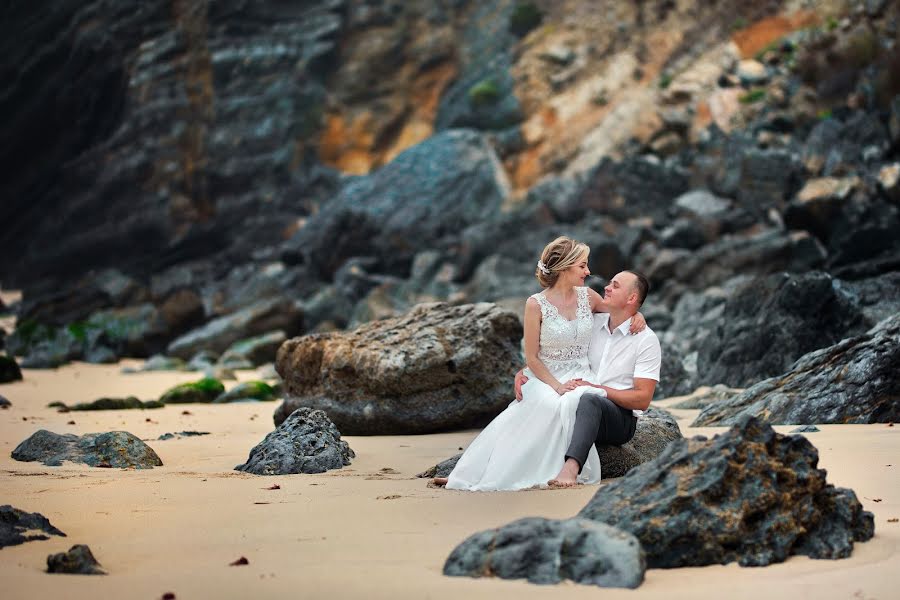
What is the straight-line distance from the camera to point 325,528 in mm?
4152

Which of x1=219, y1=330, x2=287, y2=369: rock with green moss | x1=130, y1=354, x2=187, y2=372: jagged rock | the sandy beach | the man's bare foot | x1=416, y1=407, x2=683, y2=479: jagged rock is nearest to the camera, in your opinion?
the sandy beach

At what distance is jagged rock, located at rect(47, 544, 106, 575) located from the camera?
3.46 m

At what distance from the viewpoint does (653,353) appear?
532cm

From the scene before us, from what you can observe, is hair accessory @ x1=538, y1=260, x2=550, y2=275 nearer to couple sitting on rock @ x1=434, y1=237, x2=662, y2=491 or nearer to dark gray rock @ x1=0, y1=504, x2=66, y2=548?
couple sitting on rock @ x1=434, y1=237, x2=662, y2=491

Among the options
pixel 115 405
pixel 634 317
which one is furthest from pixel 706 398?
pixel 115 405

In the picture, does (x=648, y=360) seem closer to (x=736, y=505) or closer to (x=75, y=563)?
(x=736, y=505)

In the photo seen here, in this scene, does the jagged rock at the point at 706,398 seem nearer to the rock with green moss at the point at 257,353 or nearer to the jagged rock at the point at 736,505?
the jagged rock at the point at 736,505

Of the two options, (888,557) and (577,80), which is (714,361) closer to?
(888,557)

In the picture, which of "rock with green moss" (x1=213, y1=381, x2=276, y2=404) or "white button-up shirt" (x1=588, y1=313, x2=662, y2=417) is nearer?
"white button-up shirt" (x1=588, y1=313, x2=662, y2=417)

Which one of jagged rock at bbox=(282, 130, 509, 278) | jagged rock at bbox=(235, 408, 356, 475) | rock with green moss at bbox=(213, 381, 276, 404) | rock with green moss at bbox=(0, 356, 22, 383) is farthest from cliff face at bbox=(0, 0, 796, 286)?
jagged rock at bbox=(235, 408, 356, 475)

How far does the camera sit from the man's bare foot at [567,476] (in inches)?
195

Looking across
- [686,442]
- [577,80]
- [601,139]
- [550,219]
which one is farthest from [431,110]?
[686,442]

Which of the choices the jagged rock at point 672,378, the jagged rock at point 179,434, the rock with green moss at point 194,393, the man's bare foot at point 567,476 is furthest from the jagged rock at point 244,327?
the man's bare foot at point 567,476

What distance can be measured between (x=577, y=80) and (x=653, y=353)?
28.6 m
